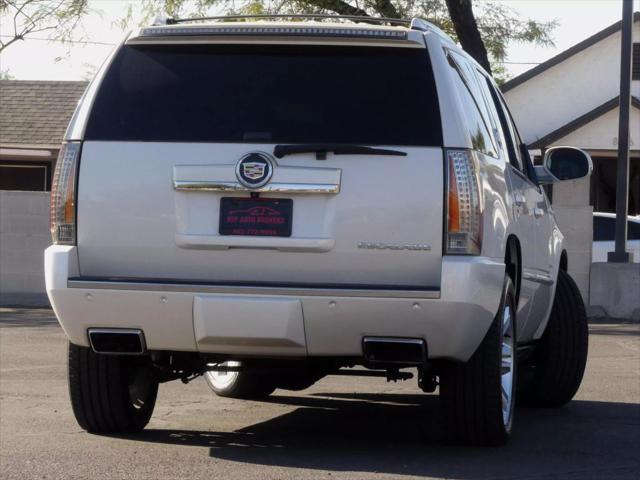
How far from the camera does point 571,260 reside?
683 inches

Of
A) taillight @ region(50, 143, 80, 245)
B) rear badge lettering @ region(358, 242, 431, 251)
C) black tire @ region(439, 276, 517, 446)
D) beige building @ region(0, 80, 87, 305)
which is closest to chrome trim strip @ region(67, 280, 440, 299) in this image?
rear badge lettering @ region(358, 242, 431, 251)

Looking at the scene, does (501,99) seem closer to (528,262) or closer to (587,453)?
(528,262)

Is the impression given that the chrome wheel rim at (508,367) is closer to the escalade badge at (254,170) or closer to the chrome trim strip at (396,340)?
the chrome trim strip at (396,340)

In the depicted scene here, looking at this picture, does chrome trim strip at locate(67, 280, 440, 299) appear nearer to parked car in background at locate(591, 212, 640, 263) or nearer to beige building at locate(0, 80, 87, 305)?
parked car in background at locate(591, 212, 640, 263)

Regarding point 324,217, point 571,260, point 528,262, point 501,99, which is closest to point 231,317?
point 324,217

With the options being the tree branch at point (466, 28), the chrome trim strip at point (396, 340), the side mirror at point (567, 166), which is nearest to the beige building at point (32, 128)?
the tree branch at point (466, 28)

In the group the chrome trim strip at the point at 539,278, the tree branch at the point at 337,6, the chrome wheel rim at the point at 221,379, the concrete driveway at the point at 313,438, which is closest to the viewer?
the concrete driveway at the point at 313,438

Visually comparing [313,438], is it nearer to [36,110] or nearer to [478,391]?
[478,391]

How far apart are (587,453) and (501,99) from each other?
2.51 meters

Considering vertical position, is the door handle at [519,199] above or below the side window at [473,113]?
below

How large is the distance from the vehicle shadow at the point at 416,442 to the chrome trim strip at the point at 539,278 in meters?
0.79

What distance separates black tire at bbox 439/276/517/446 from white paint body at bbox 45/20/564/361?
0.52 feet

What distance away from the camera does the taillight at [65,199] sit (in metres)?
6.12

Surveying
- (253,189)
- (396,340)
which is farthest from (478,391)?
(253,189)
